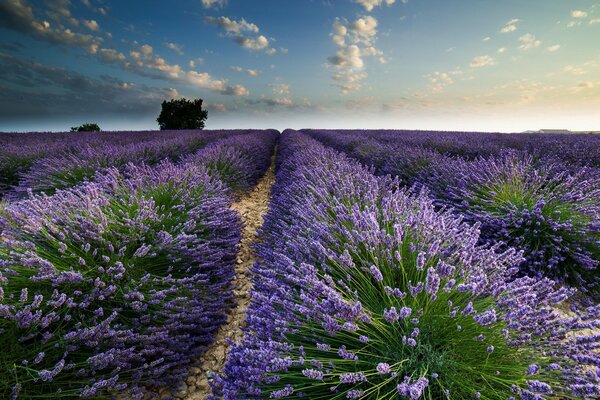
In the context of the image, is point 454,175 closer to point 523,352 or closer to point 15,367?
point 523,352

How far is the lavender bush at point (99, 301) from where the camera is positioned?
132 centimetres

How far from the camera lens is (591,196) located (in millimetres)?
3043

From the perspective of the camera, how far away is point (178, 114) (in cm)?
3309

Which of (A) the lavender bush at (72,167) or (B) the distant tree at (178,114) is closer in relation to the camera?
(A) the lavender bush at (72,167)

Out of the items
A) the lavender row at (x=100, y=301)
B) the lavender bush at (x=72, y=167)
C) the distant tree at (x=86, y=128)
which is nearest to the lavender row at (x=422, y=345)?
the lavender row at (x=100, y=301)

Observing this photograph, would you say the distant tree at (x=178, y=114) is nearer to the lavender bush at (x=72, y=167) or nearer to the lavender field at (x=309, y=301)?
the lavender bush at (x=72, y=167)

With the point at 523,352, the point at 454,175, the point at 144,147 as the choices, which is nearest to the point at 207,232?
the point at 523,352

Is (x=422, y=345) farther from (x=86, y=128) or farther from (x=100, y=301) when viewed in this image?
(x=86, y=128)

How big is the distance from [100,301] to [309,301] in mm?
1321

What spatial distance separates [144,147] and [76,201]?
5.39 metres

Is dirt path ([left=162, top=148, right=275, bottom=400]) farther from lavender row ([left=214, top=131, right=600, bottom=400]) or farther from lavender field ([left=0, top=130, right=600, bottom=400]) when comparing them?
lavender row ([left=214, top=131, right=600, bottom=400])

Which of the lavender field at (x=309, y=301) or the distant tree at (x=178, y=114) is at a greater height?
the distant tree at (x=178, y=114)

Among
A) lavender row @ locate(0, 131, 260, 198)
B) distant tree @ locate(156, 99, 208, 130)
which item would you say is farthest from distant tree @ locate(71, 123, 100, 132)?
lavender row @ locate(0, 131, 260, 198)

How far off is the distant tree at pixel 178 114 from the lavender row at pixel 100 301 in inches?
1323
